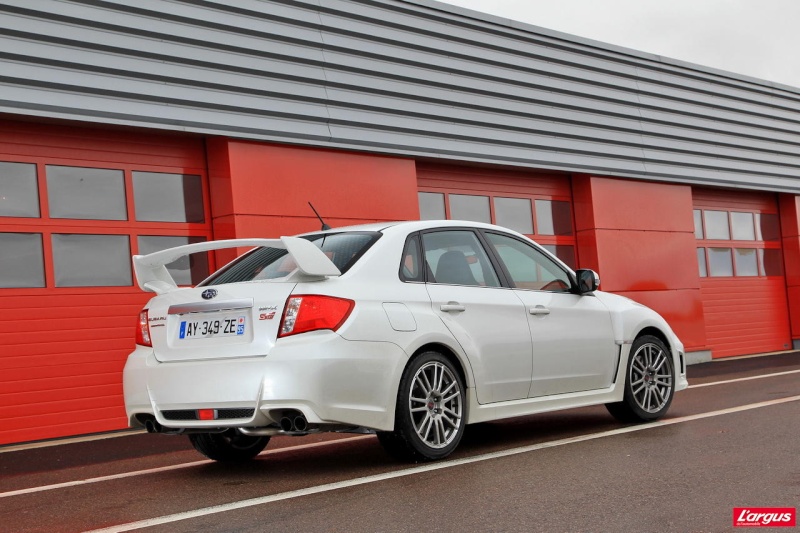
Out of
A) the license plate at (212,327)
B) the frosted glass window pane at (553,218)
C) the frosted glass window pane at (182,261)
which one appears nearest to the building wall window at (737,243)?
the frosted glass window pane at (553,218)

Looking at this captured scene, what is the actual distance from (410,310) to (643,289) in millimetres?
12588

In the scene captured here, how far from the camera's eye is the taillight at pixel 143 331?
628cm

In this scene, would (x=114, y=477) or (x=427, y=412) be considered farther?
(x=114, y=477)

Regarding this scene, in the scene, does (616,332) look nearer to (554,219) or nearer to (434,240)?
(434,240)

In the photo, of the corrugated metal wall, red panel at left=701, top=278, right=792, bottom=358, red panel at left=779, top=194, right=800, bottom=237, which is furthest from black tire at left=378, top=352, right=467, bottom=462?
red panel at left=779, top=194, right=800, bottom=237

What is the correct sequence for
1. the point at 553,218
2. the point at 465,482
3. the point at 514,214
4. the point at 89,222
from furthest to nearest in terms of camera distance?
1. the point at 553,218
2. the point at 514,214
3. the point at 89,222
4. the point at 465,482

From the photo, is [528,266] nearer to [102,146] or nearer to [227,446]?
[227,446]

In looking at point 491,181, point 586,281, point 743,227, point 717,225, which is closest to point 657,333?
point 586,281

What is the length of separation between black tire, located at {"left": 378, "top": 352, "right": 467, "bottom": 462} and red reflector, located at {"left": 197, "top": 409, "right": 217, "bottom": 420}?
39.9 inches

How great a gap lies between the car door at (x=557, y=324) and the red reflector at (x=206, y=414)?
7.74ft

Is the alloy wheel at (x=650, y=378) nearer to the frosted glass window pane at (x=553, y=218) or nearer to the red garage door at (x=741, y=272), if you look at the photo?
the frosted glass window pane at (x=553, y=218)

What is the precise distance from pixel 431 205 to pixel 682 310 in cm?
604

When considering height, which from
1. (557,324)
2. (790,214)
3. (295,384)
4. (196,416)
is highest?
(790,214)

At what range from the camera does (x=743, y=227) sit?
21.5 meters
